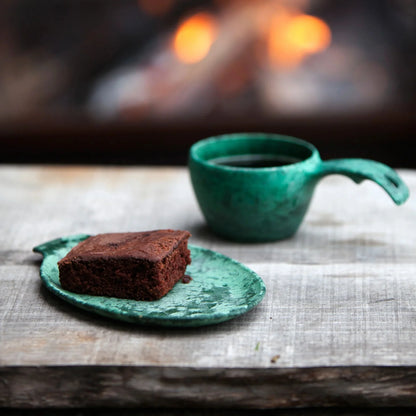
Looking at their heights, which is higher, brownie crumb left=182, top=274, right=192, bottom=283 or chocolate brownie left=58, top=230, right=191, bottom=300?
chocolate brownie left=58, top=230, right=191, bottom=300

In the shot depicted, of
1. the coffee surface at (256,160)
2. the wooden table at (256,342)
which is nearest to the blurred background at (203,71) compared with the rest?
the coffee surface at (256,160)

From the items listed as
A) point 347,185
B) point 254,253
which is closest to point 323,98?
point 347,185

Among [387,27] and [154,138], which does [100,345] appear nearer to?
[154,138]

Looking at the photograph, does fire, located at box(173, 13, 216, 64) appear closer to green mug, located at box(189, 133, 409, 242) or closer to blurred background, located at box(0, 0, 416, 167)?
blurred background, located at box(0, 0, 416, 167)

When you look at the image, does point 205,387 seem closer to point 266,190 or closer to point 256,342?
point 256,342

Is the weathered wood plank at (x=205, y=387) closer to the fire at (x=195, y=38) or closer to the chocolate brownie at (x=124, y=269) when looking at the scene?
the chocolate brownie at (x=124, y=269)

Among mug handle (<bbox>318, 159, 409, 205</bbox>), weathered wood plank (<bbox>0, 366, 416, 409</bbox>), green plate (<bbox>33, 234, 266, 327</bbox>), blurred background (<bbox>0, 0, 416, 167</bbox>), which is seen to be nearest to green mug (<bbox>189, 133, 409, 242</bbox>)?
mug handle (<bbox>318, 159, 409, 205</bbox>)
